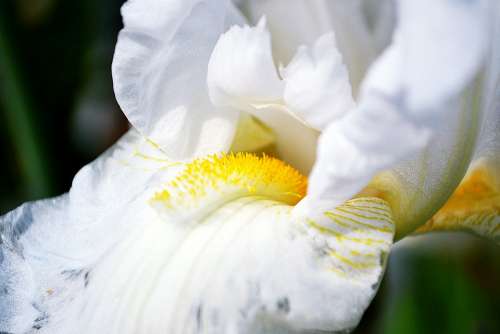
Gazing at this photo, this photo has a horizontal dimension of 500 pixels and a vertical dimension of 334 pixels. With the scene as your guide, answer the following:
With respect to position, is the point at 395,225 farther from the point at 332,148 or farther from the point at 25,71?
the point at 25,71

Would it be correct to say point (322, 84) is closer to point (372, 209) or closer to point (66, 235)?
point (372, 209)

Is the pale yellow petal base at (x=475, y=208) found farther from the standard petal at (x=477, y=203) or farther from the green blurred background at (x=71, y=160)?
the green blurred background at (x=71, y=160)

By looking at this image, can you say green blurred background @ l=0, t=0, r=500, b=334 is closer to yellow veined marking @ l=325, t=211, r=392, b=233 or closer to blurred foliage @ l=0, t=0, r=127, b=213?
blurred foliage @ l=0, t=0, r=127, b=213

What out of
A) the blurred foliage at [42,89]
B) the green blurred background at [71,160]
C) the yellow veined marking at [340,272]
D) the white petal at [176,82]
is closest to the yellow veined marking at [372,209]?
the yellow veined marking at [340,272]

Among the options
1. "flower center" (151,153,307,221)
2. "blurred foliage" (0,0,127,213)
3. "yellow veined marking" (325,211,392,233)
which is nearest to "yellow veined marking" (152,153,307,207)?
"flower center" (151,153,307,221)

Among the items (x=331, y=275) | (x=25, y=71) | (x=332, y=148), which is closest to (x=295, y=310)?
(x=331, y=275)

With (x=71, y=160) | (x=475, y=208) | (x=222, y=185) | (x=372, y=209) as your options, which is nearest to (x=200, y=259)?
(x=222, y=185)
